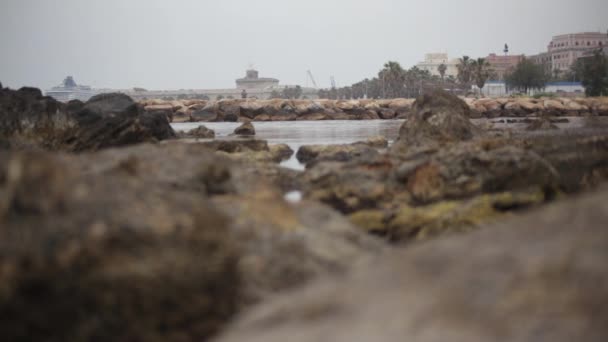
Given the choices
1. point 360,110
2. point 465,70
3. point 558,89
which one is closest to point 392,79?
point 465,70

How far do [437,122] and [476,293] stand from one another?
1724cm

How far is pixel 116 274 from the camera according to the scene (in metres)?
3.06

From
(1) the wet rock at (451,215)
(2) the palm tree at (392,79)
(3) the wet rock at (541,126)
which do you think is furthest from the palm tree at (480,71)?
(1) the wet rock at (451,215)

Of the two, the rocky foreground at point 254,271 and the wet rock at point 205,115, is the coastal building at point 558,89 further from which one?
the rocky foreground at point 254,271

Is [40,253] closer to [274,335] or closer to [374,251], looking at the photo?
[274,335]

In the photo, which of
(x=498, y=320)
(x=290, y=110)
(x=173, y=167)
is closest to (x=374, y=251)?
(x=173, y=167)

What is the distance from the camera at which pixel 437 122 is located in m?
19.6

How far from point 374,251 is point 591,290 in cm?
203

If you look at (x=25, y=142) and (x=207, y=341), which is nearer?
(x=207, y=341)

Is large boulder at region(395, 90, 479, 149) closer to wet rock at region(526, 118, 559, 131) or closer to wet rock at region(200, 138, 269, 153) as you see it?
wet rock at region(200, 138, 269, 153)

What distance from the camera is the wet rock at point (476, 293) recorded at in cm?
263

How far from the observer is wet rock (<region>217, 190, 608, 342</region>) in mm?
2629

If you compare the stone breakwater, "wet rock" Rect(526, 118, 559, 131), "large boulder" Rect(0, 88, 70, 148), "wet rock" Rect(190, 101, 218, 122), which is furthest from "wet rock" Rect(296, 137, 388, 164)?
"wet rock" Rect(190, 101, 218, 122)

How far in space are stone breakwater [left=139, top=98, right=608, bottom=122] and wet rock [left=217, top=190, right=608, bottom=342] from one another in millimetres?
64139
